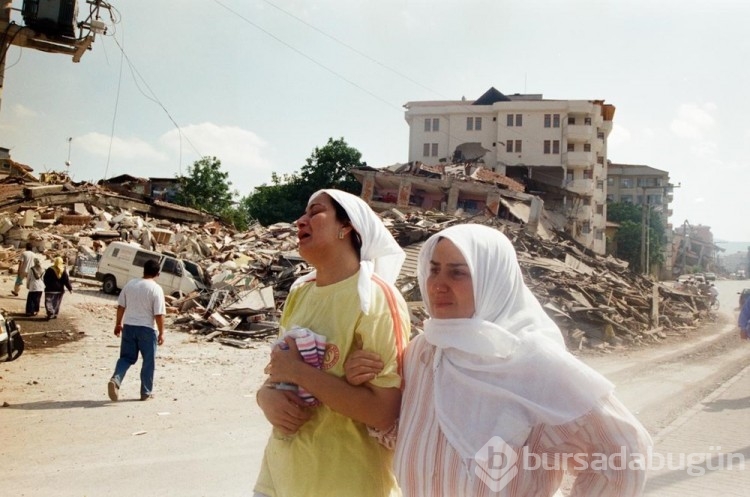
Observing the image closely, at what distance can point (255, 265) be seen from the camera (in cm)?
2028

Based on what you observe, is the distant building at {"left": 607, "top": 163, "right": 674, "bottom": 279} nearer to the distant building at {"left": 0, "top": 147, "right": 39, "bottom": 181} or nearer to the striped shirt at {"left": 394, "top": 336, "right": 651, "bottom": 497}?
the distant building at {"left": 0, "top": 147, "right": 39, "bottom": 181}

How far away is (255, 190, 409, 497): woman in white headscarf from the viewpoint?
1898mm

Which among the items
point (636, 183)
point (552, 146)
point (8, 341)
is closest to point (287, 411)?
point (8, 341)

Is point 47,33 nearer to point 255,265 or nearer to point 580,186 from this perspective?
point 255,265

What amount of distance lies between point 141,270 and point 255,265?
407 cm

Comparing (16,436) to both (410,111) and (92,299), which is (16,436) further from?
(410,111)

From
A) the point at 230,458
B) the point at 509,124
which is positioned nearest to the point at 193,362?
the point at 230,458

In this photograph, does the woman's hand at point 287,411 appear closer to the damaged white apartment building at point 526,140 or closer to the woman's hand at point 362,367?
the woman's hand at point 362,367

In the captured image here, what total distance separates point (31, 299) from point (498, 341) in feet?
50.4

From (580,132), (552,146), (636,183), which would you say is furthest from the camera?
(636,183)

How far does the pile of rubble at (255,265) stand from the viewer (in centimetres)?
1471

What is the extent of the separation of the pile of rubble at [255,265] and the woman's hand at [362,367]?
10.9 meters

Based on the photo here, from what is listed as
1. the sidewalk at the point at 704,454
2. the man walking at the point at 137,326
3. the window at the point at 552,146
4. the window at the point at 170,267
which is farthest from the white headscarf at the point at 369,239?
the window at the point at 552,146

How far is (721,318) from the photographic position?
Result: 23734 millimetres
